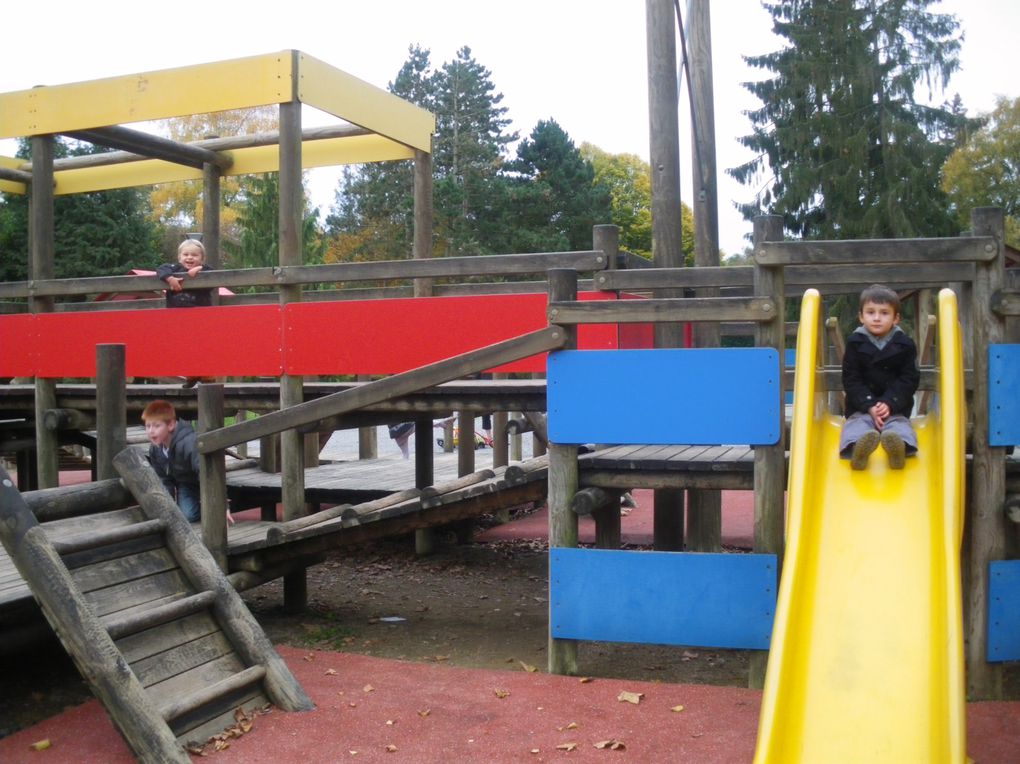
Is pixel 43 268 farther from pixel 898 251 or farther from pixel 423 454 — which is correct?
pixel 898 251

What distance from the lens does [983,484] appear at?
5.93 m

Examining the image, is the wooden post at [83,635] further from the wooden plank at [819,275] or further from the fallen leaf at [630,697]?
the wooden plank at [819,275]

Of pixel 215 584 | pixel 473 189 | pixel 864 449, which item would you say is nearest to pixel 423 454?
pixel 215 584

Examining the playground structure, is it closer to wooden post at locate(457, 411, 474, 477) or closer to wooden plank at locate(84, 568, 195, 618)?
wooden plank at locate(84, 568, 195, 618)

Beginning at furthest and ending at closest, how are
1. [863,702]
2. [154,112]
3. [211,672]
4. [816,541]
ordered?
1. [154,112]
2. [211,672]
3. [816,541]
4. [863,702]

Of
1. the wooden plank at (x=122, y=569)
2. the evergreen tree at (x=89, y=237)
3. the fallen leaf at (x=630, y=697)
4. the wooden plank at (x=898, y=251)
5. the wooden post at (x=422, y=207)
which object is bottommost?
the fallen leaf at (x=630, y=697)

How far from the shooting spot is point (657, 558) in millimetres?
6125

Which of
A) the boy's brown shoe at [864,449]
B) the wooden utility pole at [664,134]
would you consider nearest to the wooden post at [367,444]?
the wooden utility pole at [664,134]

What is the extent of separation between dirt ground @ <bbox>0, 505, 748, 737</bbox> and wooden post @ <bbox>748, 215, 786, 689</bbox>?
3.62ft

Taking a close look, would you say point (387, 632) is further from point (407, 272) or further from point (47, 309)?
point (47, 309)

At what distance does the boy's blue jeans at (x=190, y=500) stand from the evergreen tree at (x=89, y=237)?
3100 centimetres

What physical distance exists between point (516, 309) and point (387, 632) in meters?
2.77

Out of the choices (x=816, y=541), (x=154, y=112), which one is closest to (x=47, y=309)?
(x=154, y=112)

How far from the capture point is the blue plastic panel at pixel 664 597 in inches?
235
